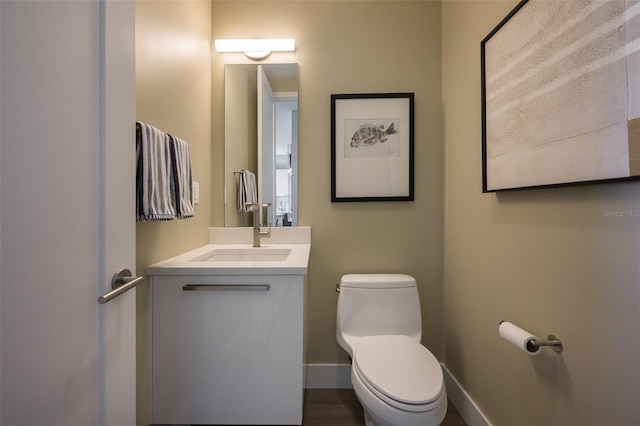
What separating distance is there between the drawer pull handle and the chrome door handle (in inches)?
15.8

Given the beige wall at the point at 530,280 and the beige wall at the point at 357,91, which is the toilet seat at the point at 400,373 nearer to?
the beige wall at the point at 530,280

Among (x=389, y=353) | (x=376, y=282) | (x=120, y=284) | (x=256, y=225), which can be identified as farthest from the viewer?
(x=256, y=225)

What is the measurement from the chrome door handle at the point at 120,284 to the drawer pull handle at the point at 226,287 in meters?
0.40

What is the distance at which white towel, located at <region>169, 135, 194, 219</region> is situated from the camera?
114 centimetres

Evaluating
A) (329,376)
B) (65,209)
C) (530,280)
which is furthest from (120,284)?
(329,376)

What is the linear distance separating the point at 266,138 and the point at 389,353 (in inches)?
54.9

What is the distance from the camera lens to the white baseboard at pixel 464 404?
55.1 inches

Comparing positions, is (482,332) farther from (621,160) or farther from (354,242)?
(621,160)

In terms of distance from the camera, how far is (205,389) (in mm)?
1183

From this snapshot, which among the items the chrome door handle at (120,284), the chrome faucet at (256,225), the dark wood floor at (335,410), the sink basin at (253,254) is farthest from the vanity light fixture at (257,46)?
the dark wood floor at (335,410)

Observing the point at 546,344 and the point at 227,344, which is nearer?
the point at 546,344

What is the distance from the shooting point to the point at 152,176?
99 cm

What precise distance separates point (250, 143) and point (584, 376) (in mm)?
1830

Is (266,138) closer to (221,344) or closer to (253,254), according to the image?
(253,254)
